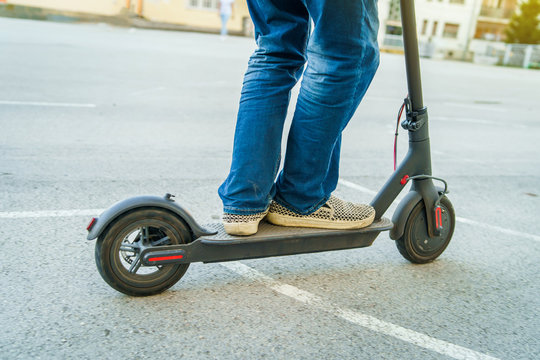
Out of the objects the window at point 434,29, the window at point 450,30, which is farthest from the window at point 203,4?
the window at point 450,30

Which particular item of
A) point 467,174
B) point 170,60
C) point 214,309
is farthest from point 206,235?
point 170,60

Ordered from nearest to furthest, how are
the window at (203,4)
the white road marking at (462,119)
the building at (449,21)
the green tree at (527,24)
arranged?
the white road marking at (462,119) → the window at (203,4) → the green tree at (527,24) → the building at (449,21)

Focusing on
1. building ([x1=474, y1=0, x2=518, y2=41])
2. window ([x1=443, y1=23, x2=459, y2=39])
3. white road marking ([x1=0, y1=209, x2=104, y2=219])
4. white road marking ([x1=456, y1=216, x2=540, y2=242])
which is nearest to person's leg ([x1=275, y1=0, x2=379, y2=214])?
white road marking ([x1=0, y1=209, x2=104, y2=219])

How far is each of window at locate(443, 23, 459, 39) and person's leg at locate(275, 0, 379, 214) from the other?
55.8m

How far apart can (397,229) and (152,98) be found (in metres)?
5.13

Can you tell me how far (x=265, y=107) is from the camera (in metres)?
Result: 2.14

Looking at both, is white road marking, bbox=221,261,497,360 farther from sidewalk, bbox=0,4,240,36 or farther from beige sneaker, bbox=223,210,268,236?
sidewalk, bbox=0,4,240,36

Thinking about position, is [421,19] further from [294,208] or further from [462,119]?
[294,208]

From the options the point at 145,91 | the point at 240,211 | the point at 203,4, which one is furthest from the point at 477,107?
the point at 203,4

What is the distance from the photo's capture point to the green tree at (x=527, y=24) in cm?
4759

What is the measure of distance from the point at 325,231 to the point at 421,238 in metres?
0.60

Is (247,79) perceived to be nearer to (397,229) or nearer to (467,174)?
(397,229)

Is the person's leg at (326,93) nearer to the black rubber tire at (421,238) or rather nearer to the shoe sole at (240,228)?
the shoe sole at (240,228)

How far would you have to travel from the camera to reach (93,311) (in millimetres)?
2023
